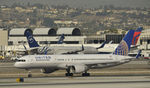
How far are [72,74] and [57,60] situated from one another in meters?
3.83

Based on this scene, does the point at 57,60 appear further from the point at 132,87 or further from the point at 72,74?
the point at 132,87

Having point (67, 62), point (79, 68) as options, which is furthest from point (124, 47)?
point (67, 62)

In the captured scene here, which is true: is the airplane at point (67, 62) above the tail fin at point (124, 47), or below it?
below

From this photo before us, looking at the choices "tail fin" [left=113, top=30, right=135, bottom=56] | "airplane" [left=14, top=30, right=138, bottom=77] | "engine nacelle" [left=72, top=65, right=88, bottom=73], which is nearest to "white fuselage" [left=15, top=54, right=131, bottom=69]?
"airplane" [left=14, top=30, right=138, bottom=77]

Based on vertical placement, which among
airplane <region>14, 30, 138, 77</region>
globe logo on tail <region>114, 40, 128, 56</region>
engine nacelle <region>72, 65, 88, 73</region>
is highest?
globe logo on tail <region>114, 40, 128, 56</region>

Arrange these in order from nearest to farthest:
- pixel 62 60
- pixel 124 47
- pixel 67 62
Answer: pixel 62 60
pixel 67 62
pixel 124 47

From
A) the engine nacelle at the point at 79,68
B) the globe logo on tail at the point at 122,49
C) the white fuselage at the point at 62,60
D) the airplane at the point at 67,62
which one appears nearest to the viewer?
the white fuselage at the point at 62,60

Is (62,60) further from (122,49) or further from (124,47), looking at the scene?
(124,47)

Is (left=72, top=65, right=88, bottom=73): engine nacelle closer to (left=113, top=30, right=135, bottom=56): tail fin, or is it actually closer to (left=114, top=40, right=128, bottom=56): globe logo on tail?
(left=114, top=40, right=128, bottom=56): globe logo on tail

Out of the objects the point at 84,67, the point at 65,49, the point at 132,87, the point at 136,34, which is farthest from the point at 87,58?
the point at 65,49

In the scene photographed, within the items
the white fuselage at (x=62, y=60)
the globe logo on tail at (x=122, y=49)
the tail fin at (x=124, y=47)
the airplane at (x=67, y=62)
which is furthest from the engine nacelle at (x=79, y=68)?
the tail fin at (x=124, y=47)

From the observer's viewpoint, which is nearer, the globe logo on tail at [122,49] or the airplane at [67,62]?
the airplane at [67,62]

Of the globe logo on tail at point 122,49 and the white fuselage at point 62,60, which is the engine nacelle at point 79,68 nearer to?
the white fuselage at point 62,60

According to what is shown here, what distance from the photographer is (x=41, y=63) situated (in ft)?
261
